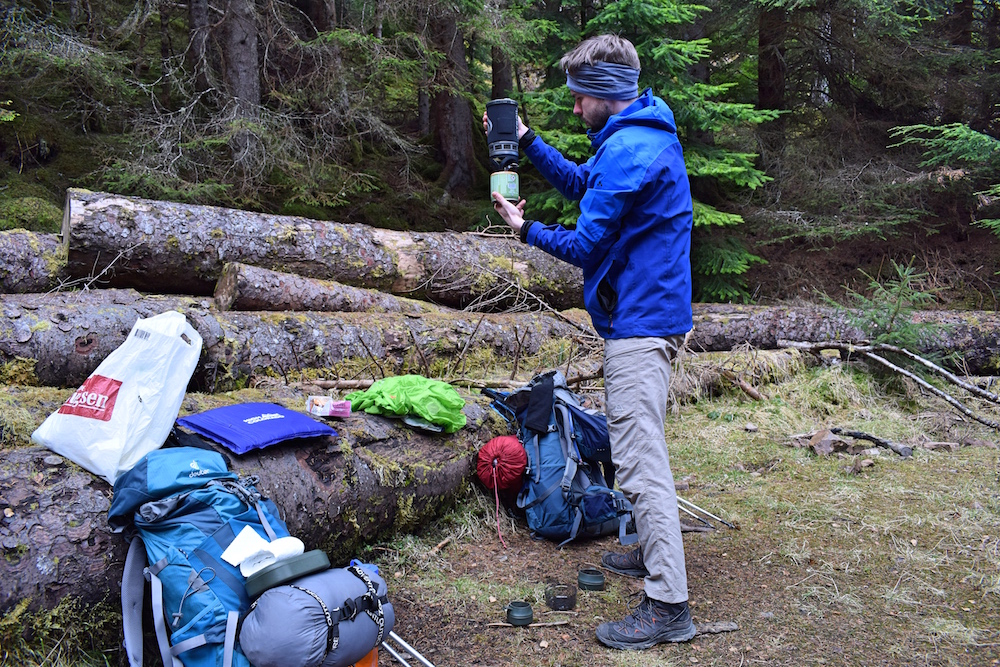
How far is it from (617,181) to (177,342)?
214 centimetres

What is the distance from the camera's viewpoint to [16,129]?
337 inches

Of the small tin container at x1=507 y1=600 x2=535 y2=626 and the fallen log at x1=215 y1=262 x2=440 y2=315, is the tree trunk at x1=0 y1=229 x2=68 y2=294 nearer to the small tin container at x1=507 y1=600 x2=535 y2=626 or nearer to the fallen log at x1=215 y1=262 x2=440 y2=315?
the fallen log at x1=215 y1=262 x2=440 y2=315

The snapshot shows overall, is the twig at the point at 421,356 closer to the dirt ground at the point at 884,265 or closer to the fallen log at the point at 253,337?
the fallen log at the point at 253,337

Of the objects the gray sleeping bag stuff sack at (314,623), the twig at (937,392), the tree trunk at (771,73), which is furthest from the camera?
the tree trunk at (771,73)

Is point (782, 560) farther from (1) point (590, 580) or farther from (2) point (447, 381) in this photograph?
(2) point (447, 381)

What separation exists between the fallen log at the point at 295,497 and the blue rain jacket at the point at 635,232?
1.48m

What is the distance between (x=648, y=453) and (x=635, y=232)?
40.0 inches

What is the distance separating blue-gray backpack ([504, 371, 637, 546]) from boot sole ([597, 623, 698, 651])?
3.11 ft

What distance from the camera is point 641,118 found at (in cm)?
317

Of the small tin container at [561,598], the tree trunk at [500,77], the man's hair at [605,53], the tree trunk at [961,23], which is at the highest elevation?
the tree trunk at [961,23]

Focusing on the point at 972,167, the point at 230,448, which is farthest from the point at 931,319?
the point at 230,448

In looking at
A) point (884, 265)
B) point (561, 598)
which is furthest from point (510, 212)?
point (884, 265)

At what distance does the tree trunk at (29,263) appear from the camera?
564cm

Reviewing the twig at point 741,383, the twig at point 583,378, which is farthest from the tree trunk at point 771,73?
the twig at point 583,378
